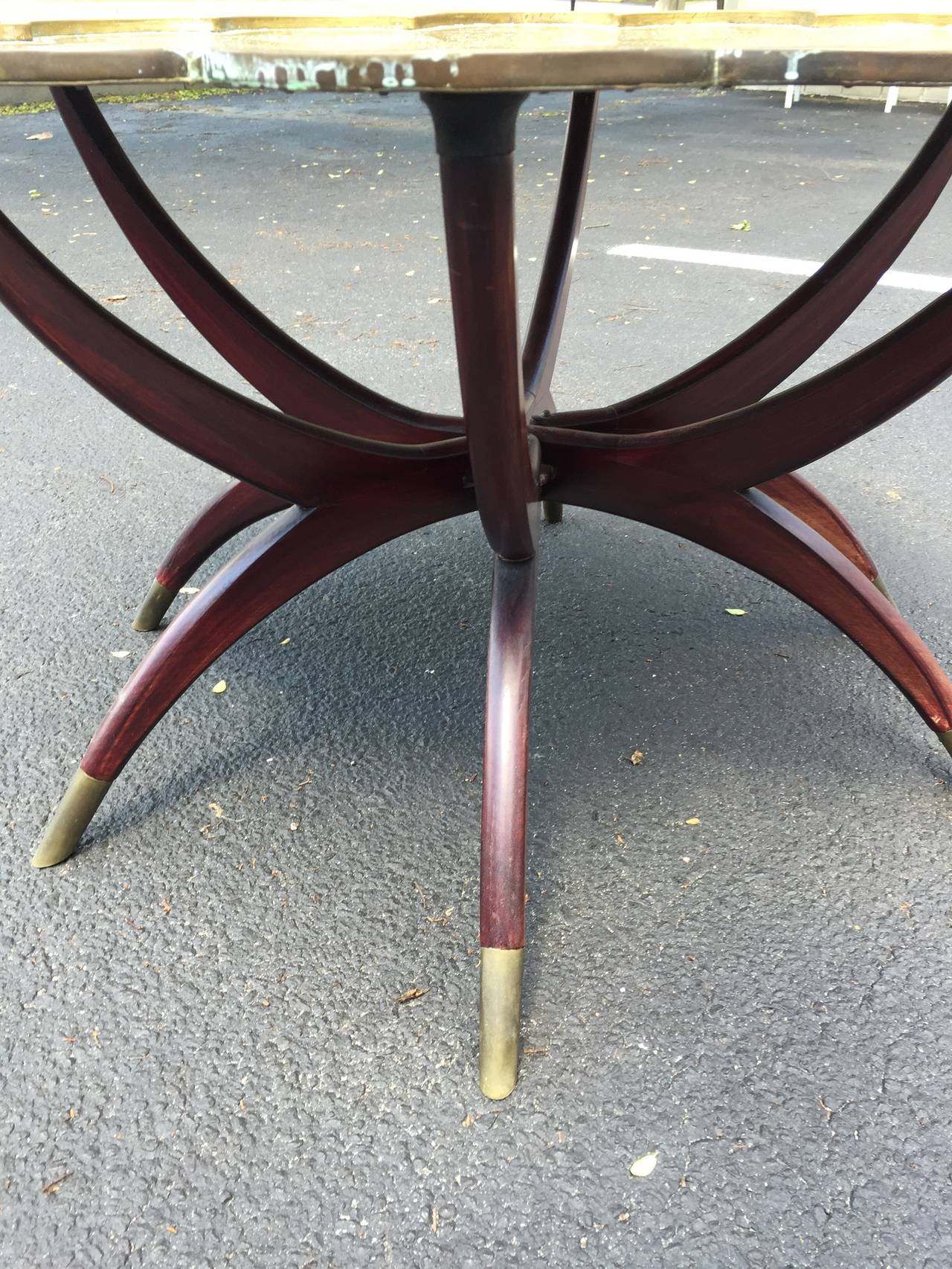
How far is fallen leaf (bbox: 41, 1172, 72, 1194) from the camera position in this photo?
960mm

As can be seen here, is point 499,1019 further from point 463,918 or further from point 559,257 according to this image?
point 559,257

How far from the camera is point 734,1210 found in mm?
924

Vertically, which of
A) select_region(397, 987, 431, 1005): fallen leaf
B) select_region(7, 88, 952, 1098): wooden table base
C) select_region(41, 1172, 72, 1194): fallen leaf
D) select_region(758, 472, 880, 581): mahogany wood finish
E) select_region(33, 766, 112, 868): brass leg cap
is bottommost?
select_region(397, 987, 431, 1005): fallen leaf

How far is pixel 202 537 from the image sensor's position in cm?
167

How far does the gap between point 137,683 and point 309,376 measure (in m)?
0.47

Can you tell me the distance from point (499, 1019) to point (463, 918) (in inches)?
7.7

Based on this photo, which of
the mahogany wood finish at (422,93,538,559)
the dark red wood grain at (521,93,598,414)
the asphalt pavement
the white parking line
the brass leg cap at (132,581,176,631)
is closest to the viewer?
the mahogany wood finish at (422,93,538,559)

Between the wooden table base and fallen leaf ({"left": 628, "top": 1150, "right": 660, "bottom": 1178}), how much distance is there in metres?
0.14

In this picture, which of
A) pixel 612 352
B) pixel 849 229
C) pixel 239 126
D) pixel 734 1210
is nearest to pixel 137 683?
pixel 734 1210

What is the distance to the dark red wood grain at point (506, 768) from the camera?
107 centimetres

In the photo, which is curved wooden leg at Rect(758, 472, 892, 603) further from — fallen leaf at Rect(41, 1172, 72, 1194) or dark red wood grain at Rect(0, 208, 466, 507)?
fallen leaf at Rect(41, 1172, 72, 1194)

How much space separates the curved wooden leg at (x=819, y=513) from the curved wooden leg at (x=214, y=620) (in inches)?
24.0

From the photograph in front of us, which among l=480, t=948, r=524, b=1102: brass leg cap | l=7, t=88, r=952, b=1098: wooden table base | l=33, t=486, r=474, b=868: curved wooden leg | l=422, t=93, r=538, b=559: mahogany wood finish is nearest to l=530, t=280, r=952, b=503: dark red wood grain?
l=7, t=88, r=952, b=1098: wooden table base

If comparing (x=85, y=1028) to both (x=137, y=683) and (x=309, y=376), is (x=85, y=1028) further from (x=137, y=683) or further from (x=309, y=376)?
(x=309, y=376)
